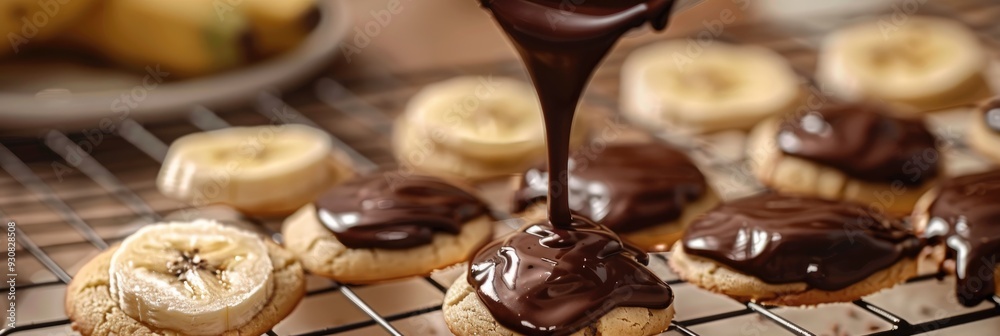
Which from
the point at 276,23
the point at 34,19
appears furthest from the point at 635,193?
the point at 34,19

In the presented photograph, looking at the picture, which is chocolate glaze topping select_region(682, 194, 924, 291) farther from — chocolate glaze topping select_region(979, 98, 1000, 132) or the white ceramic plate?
the white ceramic plate

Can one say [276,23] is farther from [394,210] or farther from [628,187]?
[628,187]

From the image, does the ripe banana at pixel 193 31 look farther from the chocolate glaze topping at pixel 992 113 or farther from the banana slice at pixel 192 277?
the chocolate glaze topping at pixel 992 113

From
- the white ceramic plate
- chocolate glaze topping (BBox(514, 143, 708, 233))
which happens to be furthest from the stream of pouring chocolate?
the white ceramic plate

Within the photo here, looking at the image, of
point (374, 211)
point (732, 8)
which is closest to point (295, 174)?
point (374, 211)

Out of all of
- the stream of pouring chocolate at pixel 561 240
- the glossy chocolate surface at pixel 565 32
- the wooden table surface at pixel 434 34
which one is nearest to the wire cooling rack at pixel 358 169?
the stream of pouring chocolate at pixel 561 240
